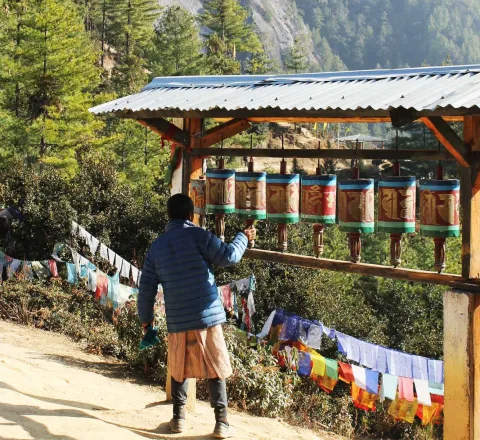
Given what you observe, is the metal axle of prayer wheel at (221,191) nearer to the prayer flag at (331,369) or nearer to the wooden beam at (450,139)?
the wooden beam at (450,139)

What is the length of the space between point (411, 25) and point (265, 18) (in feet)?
140

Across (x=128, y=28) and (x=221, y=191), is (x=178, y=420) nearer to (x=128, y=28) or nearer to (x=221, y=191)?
(x=221, y=191)

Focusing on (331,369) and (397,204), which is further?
(331,369)

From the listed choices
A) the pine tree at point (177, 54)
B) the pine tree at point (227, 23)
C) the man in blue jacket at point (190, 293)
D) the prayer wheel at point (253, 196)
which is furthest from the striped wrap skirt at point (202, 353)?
the pine tree at point (227, 23)

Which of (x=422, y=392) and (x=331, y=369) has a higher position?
(x=331, y=369)

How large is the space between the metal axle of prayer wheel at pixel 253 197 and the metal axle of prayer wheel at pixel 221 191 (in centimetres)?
14

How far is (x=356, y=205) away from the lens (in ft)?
15.8

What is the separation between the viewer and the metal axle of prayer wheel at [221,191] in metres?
5.48

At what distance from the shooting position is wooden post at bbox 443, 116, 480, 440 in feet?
13.7

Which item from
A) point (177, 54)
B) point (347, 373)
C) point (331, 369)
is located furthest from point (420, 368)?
point (177, 54)

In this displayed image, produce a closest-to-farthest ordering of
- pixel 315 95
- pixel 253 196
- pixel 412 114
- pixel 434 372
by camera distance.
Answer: pixel 412 114
pixel 315 95
pixel 253 196
pixel 434 372

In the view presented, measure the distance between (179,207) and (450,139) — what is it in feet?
5.76

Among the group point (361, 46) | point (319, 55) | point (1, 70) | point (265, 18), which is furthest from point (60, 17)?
point (361, 46)

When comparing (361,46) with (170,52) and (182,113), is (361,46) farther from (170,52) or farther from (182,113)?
(182,113)
